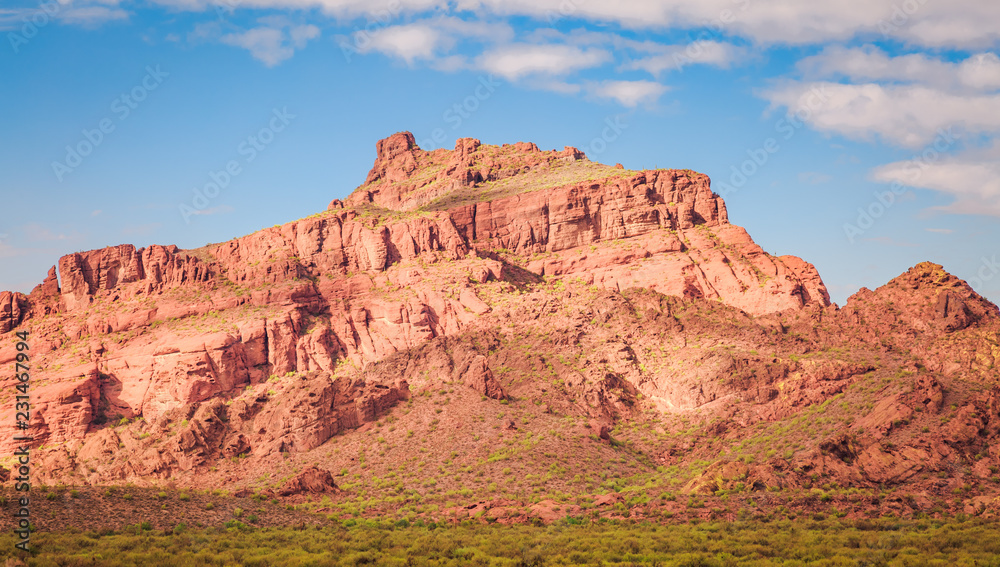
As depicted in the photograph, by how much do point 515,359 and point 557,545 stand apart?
50.0 metres

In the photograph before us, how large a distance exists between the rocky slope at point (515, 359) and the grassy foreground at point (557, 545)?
9.90 m

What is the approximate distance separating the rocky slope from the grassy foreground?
32.5 feet

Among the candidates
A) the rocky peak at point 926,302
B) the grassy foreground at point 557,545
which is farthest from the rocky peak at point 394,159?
the grassy foreground at point 557,545

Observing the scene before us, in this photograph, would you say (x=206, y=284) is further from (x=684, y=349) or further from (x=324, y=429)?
(x=684, y=349)

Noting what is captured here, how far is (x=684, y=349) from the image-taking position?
95375 mm

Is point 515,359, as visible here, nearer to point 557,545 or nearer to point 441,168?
point 557,545

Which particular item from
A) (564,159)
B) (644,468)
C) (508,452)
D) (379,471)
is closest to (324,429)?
(379,471)

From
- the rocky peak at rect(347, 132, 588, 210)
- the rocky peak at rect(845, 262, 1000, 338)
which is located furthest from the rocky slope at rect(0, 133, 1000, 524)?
the rocky peak at rect(347, 132, 588, 210)

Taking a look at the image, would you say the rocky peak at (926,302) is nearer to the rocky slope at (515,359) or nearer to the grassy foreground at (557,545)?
the rocky slope at (515,359)

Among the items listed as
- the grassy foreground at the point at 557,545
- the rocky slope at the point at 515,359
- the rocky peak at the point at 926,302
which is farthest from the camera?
the rocky peak at the point at 926,302

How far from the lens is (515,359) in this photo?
100 m

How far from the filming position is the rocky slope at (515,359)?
7356 centimetres

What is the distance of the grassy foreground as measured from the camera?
1708 inches

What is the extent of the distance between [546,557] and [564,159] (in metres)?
113
